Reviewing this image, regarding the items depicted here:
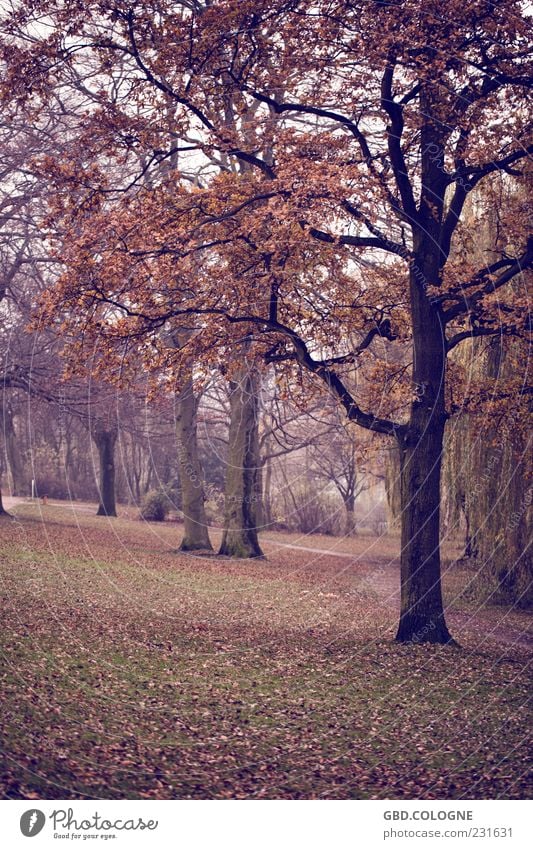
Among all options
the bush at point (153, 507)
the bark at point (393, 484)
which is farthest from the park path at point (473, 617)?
the bush at point (153, 507)

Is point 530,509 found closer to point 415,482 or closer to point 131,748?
point 415,482

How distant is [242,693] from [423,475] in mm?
4171

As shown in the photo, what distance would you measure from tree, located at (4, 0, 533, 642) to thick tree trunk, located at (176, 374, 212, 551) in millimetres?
13397

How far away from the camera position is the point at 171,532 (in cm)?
3438

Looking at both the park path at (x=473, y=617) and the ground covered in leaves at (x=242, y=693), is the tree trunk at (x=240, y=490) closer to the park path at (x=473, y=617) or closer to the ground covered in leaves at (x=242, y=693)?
the park path at (x=473, y=617)

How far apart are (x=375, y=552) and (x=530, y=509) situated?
17.4 meters

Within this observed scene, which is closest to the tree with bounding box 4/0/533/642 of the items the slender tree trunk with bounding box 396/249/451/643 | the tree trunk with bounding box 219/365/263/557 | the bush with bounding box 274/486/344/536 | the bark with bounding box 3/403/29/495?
the slender tree trunk with bounding box 396/249/451/643

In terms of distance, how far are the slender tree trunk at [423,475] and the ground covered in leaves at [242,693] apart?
51 centimetres

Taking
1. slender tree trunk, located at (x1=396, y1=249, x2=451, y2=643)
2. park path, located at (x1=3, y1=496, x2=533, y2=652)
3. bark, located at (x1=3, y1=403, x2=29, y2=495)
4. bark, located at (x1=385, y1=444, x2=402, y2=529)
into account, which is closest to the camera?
slender tree trunk, located at (x1=396, y1=249, x2=451, y2=643)

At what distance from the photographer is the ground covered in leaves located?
7734 mm

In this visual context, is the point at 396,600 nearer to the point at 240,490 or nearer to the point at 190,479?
the point at 240,490

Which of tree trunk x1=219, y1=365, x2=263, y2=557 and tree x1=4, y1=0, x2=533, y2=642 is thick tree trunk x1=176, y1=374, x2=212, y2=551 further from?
tree x1=4, y1=0, x2=533, y2=642

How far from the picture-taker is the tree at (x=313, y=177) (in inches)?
475

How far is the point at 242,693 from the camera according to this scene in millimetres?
10852
